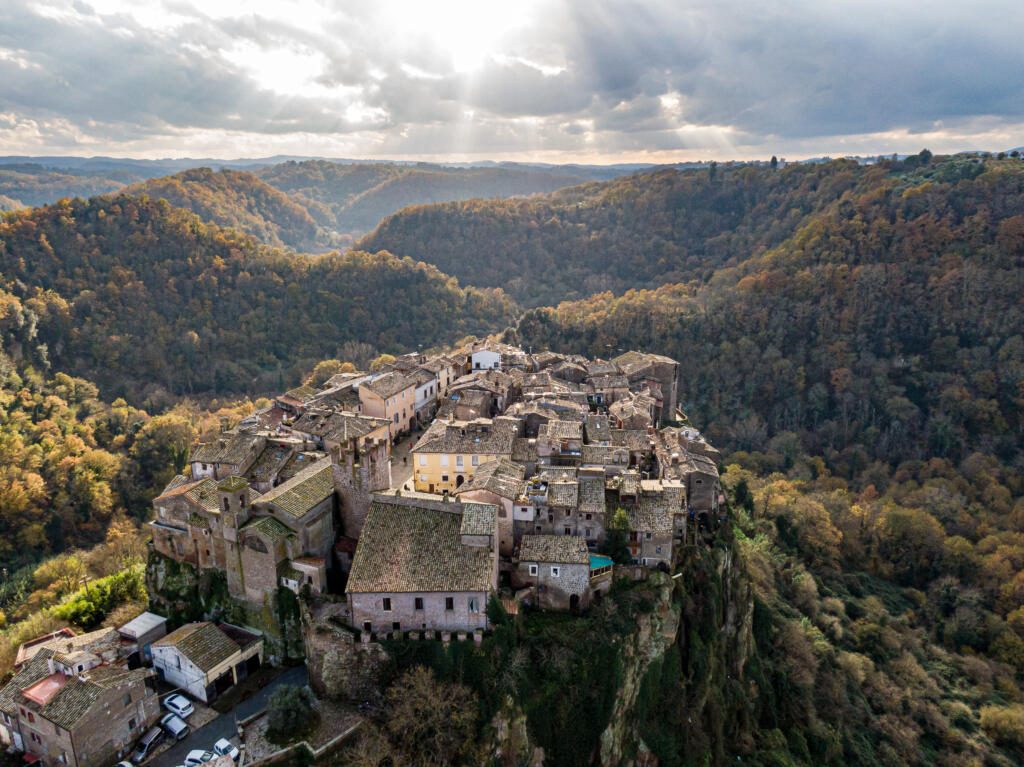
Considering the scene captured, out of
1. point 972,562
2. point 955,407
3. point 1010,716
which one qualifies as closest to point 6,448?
point 1010,716

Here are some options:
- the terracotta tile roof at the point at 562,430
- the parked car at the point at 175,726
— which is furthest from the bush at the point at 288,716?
the terracotta tile roof at the point at 562,430

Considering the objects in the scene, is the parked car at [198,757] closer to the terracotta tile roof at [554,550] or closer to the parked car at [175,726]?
the parked car at [175,726]

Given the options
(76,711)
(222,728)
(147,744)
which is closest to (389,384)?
(222,728)

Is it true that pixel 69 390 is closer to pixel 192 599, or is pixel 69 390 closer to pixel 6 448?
pixel 6 448

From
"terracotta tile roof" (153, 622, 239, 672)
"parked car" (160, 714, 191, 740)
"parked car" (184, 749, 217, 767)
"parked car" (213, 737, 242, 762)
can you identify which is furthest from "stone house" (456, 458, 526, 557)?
"parked car" (160, 714, 191, 740)

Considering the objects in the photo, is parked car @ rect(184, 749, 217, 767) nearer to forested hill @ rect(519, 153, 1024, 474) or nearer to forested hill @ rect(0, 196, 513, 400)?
forested hill @ rect(519, 153, 1024, 474)
